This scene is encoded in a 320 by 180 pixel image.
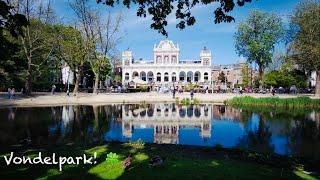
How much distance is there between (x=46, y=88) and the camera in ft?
207

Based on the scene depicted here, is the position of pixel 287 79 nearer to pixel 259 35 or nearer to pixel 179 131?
pixel 259 35

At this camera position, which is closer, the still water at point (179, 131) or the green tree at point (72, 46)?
the still water at point (179, 131)

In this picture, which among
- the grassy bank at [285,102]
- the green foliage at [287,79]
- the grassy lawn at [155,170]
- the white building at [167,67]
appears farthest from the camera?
the white building at [167,67]

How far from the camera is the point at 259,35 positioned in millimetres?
65562

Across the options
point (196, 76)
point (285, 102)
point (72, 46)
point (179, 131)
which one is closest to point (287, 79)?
point (285, 102)

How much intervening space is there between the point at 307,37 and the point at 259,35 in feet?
55.2

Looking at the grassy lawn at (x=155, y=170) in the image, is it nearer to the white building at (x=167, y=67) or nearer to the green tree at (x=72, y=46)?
the green tree at (x=72, y=46)

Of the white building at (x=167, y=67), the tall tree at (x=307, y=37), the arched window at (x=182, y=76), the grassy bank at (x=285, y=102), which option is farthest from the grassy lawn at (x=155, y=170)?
the arched window at (x=182, y=76)

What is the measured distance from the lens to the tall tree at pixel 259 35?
64.4 metres

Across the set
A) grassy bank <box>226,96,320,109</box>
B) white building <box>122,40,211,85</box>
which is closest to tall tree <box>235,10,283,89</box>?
grassy bank <box>226,96,320,109</box>

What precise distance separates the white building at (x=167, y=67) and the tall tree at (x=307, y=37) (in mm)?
62977

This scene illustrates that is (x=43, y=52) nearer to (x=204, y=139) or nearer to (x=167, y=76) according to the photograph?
(x=204, y=139)

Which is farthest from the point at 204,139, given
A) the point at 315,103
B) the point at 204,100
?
the point at 204,100

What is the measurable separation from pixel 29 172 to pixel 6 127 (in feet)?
42.9
